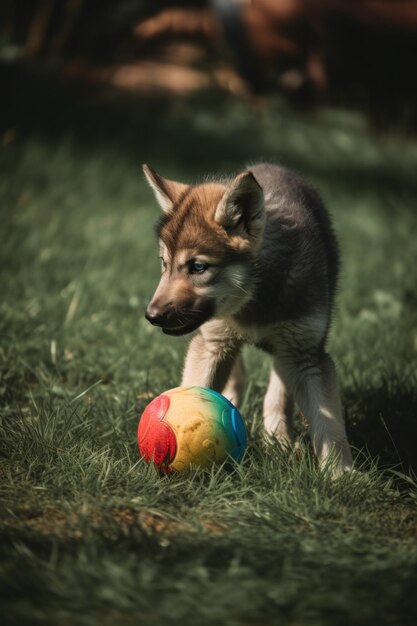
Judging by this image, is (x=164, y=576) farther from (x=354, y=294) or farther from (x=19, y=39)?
(x=19, y=39)

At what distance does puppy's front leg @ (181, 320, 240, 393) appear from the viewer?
3.92 metres

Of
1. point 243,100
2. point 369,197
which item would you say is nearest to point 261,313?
point 369,197

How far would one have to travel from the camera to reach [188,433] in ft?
11.3

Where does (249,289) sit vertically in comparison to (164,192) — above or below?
below

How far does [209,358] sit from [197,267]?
1.71 ft

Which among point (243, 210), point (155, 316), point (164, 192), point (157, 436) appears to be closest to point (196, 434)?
point (157, 436)

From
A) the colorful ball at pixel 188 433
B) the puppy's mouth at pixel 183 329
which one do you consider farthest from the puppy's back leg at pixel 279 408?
the puppy's mouth at pixel 183 329

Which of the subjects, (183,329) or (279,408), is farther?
(279,408)

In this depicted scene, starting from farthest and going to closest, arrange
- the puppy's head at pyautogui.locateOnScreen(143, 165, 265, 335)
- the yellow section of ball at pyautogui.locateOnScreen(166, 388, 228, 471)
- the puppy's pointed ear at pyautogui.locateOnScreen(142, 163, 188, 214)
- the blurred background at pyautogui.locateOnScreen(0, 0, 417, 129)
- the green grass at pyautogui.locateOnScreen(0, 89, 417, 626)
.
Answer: the blurred background at pyautogui.locateOnScreen(0, 0, 417, 129), the puppy's pointed ear at pyautogui.locateOnScreen(142, 163, 188, 214), the puppy's head at pyautogui.locateOnScreen(143, 165, 265, 335), the yellow section of ball at pyautogui.locateOnScreen(166, 388, 228, 471), the green grass at pyautogui.locateOnScreen(0, 89, 417, 626)

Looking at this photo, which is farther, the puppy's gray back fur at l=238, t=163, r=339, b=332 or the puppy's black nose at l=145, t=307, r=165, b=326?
the puppy's gray back fur at l=238, t=163, r=339, b=332

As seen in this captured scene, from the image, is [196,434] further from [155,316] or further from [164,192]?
[164,192]

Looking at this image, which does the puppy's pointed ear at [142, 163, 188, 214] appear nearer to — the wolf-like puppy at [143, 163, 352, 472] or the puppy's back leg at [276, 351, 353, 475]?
the wolf-like puppy at [143, 163, 352, 472]

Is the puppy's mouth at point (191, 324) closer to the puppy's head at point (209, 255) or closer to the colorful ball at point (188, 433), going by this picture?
the puppy's head at point (209, 255)

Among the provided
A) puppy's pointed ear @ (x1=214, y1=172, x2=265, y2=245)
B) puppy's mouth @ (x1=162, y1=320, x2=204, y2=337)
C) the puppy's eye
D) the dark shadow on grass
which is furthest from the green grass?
puppy's pointed ear @ (x1=214, y1=172, x2=265, y2=245)
